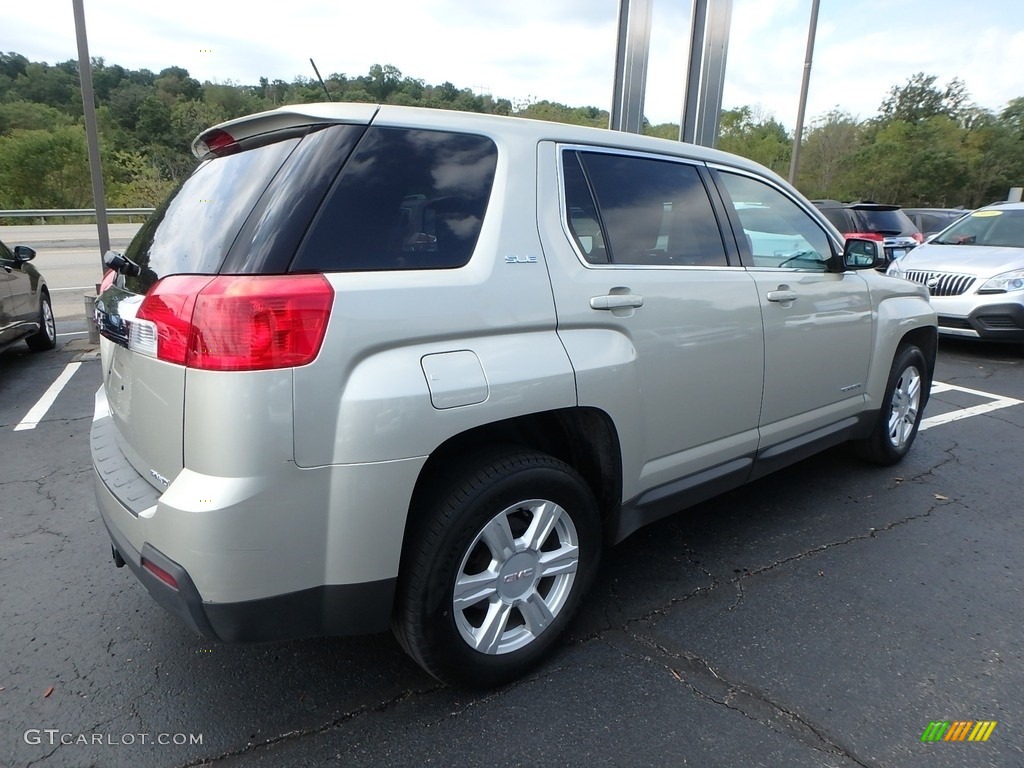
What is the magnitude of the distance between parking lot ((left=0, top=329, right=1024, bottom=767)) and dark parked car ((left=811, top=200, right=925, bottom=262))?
9573 mm

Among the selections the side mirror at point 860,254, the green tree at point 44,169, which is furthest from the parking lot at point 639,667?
the green tree at point 44,169

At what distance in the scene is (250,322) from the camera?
1.71 meters

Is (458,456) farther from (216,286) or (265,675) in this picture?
(265,675)

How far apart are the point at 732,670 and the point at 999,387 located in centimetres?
585

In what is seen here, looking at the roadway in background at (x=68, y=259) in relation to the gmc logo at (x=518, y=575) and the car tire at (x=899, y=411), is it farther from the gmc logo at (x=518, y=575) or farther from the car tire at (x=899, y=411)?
the car tire at (x=899, y=411)

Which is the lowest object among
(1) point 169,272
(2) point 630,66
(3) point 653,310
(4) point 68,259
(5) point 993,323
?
(4) point 68,259

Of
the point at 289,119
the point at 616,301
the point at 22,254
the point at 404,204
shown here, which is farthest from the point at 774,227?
the point at 22,254

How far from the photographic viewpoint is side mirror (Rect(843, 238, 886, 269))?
11.9 ft

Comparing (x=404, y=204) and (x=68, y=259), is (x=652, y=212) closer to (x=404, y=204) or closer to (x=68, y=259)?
(x=404, y=204)

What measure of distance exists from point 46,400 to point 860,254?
6231 mm

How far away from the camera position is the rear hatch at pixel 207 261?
69.7 inches

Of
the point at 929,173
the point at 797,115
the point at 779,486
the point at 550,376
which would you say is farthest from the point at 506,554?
the point at 929,173

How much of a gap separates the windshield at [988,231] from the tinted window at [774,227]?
21.5 ft

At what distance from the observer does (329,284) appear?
1794 millimetres
